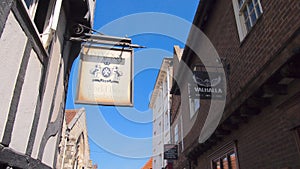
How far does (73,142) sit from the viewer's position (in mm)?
15680

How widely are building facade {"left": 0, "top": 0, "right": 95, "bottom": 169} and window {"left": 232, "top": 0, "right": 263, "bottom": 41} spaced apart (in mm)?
3674

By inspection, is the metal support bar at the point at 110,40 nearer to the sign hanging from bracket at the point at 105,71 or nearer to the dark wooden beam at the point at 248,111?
Answer: the sign hanging from bracket at the point at 105,71

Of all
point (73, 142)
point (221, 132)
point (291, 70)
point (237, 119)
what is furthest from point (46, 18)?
point (73, 142)

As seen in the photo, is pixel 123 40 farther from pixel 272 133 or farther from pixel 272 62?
pixel 272 133

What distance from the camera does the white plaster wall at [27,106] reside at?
306 cm

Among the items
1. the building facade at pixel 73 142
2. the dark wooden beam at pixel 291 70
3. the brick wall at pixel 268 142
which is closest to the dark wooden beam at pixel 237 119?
the brick wall at pixel 268 142

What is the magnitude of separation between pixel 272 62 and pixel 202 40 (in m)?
5.31

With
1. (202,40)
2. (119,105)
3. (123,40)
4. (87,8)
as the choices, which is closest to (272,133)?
(119,105)

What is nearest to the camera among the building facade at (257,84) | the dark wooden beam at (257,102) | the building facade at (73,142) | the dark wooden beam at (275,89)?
the building facade at (257,84)

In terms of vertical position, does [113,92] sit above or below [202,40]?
below

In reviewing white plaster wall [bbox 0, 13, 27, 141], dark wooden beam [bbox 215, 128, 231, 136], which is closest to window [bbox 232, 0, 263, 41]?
dark wooden beam [bbox 215, 128, 231, 136]

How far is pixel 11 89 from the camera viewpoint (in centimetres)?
282

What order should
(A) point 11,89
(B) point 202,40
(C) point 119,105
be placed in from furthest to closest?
(B) point 202,40 < (C) point 119,105 < (A) point 11,89

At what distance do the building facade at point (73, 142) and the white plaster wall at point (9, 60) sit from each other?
10.1 m
